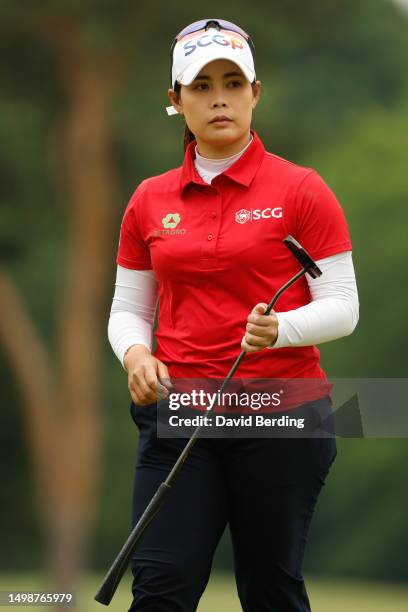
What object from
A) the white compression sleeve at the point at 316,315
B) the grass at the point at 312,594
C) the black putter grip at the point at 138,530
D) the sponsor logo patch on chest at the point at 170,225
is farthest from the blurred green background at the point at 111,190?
the black putter grip at the point at 138,530

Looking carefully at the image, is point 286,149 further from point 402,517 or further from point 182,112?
point 182,112

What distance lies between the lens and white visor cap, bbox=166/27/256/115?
367cm

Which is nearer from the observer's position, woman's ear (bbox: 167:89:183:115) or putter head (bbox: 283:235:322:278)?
putter head (bbox: 283:235:322:278)

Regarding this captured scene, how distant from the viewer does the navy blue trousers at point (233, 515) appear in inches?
140

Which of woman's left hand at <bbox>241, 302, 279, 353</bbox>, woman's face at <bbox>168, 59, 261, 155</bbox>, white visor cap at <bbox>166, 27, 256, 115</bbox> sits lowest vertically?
woman's left hand at <bbox>241, 302, 279, 353</bbox>

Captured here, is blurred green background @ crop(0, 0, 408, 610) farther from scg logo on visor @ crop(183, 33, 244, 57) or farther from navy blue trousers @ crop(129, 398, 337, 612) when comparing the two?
navy blue trousers @ crop(129, 398, 337, 612)

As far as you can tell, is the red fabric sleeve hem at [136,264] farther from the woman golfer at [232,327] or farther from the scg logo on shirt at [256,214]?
the scg logo on shirt at [256,214]

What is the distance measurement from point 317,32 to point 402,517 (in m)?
8.43

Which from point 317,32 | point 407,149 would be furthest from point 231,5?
point 407,149

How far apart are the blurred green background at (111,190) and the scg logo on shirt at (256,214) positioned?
515 inches

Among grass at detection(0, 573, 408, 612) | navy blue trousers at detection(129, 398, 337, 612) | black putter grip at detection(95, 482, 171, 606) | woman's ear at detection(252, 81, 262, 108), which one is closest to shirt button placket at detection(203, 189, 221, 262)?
woman's ear at detection(252, 81, 262, 108)

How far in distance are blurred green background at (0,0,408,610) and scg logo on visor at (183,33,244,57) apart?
12.9 meters

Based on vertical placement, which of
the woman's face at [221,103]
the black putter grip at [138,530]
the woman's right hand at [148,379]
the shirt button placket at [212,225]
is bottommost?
the black putter grip at [138,530]

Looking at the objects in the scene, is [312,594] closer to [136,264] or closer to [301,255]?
[136,264]
